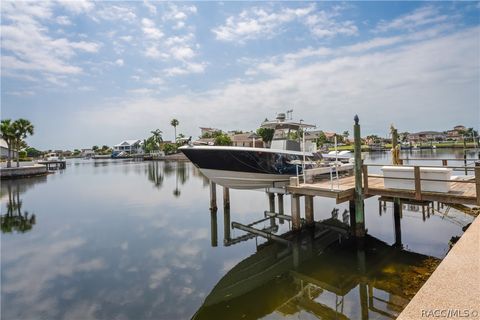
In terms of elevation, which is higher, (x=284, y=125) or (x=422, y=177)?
(x=284, y=125)

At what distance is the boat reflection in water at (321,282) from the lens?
693 cm

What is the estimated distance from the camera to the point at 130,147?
13250 cm

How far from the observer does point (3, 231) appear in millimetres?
15625

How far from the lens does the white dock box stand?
28.8 feet

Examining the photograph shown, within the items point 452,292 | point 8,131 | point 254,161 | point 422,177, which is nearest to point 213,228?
point 254,161

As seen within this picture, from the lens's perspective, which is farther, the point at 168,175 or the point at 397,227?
the point at 168,175

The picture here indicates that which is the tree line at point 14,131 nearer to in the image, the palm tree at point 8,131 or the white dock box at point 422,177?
the palm tree at point 8,131

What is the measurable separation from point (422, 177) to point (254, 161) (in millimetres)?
6475

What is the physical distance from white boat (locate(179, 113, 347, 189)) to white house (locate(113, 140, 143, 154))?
126m

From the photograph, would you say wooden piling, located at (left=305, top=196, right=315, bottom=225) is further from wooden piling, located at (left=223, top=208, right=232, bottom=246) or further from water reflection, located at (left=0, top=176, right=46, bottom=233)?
water reflection, located at (left=0, top=176, right=46, bottom=233)

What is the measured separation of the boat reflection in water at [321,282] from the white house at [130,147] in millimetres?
130543

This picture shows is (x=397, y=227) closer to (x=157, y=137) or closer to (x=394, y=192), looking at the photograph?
(x=394, y=192)

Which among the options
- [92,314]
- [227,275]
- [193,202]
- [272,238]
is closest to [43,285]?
[92,314]

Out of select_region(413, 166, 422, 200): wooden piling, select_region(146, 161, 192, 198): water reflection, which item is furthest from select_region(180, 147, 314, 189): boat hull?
select_region(146, 161, 192, 198): water reflection
